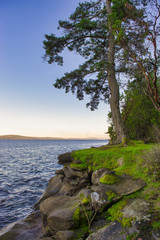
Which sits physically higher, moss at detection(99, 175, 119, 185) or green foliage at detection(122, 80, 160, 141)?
green foliage at detection(122, 80, 160, 141)

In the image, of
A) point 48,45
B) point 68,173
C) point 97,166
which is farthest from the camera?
point 48,45

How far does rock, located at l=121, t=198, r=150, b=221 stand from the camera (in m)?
4.27

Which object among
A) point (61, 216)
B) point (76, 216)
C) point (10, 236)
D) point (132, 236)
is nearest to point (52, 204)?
point (61, 216)

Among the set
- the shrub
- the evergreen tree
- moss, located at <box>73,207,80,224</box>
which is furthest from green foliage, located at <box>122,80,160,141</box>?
moss, located at <box>73,207,80,224</box>

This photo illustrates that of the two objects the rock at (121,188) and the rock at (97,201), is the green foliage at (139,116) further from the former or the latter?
the rock at (97,201)

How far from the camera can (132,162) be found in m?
7.86

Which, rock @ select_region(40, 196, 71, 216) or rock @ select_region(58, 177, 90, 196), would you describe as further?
rock @ select_region(58, 177, 90, 196)

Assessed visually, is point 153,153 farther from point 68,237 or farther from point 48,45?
point 48,45

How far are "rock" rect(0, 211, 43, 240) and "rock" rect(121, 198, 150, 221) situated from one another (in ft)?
13.8

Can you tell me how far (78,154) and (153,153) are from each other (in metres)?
4.85

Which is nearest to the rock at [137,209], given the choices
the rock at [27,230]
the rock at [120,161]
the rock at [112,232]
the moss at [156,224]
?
the moss at [156,224]

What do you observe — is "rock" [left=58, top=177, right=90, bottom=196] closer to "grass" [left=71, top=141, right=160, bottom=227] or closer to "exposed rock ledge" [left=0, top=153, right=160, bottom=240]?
"grass" [left=71, top=141, right=160, bottom=227]

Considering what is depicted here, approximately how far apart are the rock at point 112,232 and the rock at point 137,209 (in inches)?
15.9

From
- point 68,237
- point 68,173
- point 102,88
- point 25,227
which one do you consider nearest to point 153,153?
point 68,237
